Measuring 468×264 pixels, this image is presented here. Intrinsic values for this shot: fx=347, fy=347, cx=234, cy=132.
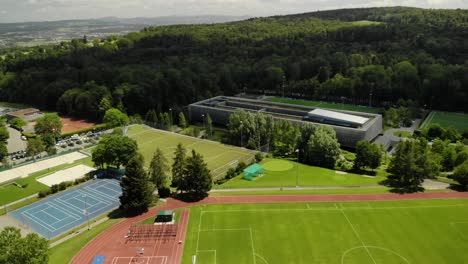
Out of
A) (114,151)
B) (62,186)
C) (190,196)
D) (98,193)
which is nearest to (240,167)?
(190,196)

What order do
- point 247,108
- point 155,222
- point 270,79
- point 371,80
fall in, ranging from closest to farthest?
point 155,222 < point 247,108 < point 371,80 < point 270,79

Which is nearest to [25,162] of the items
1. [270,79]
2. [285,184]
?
[285,184]

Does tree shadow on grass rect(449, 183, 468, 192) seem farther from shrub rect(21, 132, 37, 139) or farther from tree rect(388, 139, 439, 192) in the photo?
shrub rect(21, 132, 37, 139)

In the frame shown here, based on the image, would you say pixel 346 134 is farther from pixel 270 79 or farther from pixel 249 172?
pixel 270 79

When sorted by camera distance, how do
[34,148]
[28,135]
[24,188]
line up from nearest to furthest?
[24,188]
[34,148]
[28,135]

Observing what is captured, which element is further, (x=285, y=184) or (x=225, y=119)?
(x=225, y=119)

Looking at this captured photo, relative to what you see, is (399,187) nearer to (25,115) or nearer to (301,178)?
(301,178)
